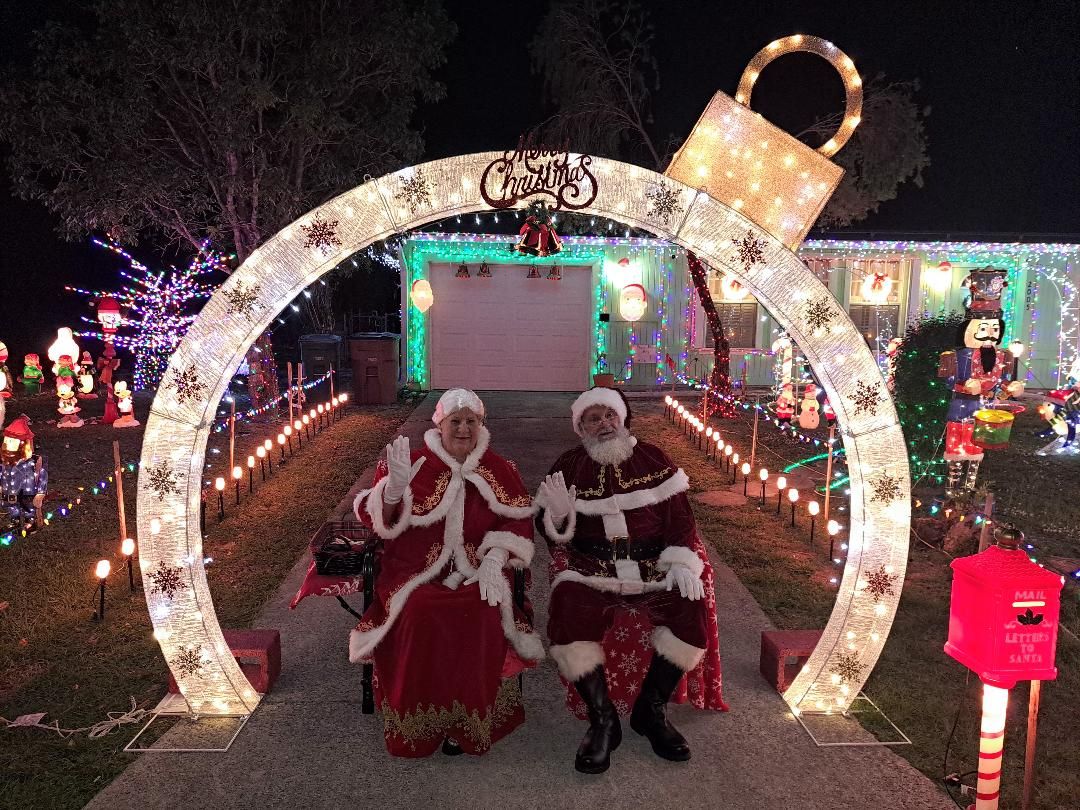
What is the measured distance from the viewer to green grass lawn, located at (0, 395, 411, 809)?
12.2 feet

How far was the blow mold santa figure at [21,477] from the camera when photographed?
711cm

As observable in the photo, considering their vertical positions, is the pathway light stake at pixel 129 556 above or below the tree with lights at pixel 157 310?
below

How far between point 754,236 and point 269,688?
366 cm

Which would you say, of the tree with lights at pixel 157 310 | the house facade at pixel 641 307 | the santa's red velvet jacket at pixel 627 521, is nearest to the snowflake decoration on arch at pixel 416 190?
the santa's red velvet jacket at pixel 627 521

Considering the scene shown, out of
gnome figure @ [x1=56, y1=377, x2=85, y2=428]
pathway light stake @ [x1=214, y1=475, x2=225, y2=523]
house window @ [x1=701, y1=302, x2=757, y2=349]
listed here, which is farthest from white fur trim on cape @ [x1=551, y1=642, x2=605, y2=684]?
house window @ [x1=701, y1=302, x2=757, y2=349]

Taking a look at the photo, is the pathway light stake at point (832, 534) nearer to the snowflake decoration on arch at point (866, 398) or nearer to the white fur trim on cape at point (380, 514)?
the snowflake decoration on arch at point (866, 398)

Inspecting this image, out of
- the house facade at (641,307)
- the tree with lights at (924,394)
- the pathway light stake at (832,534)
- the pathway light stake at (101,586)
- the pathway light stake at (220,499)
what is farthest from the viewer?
the house facade at (641,307)

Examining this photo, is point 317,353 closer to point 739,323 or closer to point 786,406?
point 739,323

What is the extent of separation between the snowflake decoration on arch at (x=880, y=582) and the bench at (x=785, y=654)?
47 cm

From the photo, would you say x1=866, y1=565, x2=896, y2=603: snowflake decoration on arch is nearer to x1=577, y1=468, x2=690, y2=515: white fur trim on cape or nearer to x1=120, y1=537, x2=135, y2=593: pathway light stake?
x1=577, y1=468, x2=690, y2=515: white fur trim on cape

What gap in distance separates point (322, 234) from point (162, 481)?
152 centimetres

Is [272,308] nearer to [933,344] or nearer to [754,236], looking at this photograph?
[754,236]

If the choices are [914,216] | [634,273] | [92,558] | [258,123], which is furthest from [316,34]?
[914,216]

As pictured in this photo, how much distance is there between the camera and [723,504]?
8.31 m
